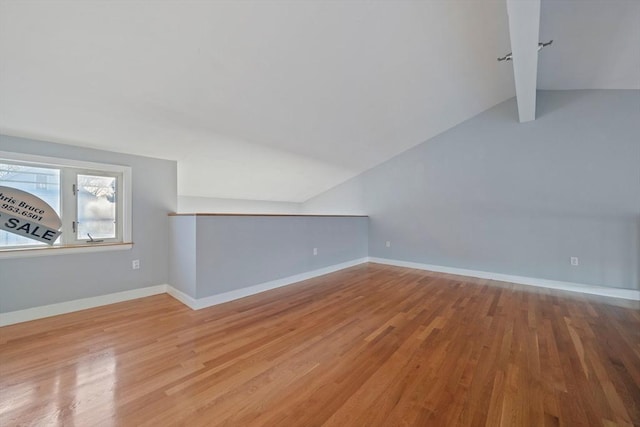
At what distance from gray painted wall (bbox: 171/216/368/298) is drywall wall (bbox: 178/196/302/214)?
1371 mm

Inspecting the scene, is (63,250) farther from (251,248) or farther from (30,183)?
(251,248)

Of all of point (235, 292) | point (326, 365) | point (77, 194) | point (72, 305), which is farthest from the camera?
point (235, 292)

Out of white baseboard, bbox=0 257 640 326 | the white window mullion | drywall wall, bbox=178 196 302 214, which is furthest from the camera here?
drywall wall, bbox=178 196 302 214

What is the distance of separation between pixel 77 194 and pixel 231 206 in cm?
260

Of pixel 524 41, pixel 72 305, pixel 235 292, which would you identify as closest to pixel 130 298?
pixel 72 305

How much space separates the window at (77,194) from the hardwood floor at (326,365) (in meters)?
0.82

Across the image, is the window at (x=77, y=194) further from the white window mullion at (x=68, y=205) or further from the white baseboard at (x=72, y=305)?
the white baseboard at (x=72, y=305)

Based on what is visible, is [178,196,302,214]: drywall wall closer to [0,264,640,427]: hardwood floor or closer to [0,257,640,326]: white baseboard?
[0,257,640,326]: white baseboard

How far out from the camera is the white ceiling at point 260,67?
176cm

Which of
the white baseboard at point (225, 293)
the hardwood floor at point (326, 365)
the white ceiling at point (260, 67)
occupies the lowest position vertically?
the hardwood floor at point (326, 365)

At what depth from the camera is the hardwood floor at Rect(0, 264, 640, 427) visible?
54.7 inches

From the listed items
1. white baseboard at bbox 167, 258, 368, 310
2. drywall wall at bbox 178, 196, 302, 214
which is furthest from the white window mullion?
drywall wall at bbox 178, 196, 302, 214

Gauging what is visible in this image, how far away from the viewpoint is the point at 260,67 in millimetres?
2332

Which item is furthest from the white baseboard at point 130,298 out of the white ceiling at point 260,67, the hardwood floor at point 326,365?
the white ceiling at point 260,67
